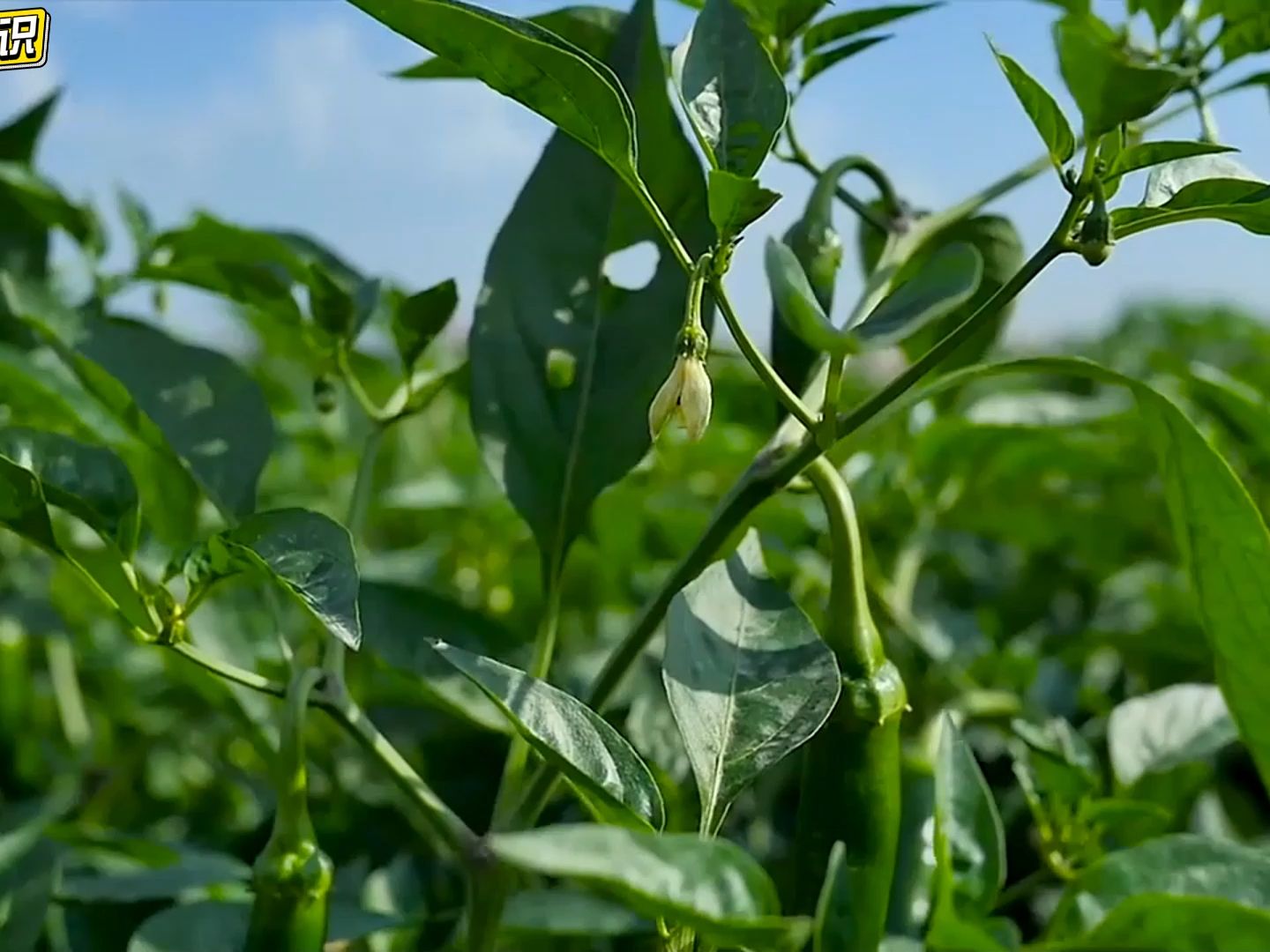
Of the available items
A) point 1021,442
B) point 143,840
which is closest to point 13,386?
point 143,840

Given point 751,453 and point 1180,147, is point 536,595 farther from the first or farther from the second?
point 1180,147

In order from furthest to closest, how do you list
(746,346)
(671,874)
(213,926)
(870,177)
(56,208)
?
(56,208), (870,177), (213,926), (746,346), (671,874)

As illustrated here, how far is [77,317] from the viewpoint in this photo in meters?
0.67

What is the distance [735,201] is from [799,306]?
41mm

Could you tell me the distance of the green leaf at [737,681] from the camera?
16.1 inches

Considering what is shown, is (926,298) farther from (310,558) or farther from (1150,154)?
(310,558)

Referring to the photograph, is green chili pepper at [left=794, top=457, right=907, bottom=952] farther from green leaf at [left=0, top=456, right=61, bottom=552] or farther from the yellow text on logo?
the yellow text on logo

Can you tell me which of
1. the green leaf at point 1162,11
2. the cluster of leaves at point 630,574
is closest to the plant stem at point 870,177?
the cluster of leaves at point 630,574

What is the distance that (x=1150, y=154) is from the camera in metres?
0.41

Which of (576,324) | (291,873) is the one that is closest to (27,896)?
(291,873)

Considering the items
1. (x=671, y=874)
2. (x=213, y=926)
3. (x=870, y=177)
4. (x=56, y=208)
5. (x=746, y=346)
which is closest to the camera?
(x=671, y=874)

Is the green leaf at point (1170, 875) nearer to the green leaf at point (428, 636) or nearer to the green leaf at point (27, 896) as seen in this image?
the green leaf at point (428, 636)

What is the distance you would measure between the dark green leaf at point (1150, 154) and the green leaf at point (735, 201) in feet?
0.32

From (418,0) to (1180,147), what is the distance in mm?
207
